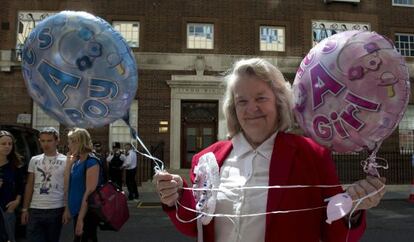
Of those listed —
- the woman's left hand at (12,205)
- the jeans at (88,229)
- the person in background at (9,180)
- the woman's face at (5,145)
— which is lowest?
the jeans at (88,229)

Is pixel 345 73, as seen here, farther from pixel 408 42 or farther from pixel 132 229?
pixel 408 42

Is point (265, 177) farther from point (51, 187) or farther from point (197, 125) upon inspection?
point (197, 125)

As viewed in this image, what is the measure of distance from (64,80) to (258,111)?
5.26ft

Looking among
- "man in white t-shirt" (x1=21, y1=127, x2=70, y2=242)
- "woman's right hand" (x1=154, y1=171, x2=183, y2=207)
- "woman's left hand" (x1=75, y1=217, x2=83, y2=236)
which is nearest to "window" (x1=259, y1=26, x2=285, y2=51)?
"man in white t-shirt" (x1=21, y1=127, x2=70, y2=242)

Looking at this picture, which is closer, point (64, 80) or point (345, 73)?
point (345, 73)

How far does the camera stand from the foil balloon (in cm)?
223

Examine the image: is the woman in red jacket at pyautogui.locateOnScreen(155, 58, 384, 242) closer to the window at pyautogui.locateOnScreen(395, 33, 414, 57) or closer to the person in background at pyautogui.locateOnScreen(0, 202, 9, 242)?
the person in background at pyautogui.locateOnScreen(0, 202, 9, 242)

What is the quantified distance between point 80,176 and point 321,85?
317 cm

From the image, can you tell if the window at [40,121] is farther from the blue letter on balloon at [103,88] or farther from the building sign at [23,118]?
the blue letter on balloon at [103,88]

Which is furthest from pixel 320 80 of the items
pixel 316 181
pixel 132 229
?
pixel 132 229

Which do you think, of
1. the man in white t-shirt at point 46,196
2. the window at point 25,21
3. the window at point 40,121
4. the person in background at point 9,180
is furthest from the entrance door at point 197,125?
the man in white t-shirt at point 46,196

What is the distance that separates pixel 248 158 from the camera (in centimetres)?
230

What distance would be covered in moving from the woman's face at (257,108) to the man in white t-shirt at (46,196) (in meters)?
3.23

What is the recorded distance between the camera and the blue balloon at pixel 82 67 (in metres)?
3.09
